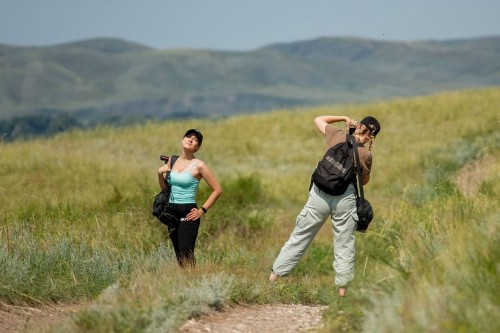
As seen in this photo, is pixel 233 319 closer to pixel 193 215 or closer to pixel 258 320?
pixel 258 320

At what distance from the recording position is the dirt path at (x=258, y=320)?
6273mm

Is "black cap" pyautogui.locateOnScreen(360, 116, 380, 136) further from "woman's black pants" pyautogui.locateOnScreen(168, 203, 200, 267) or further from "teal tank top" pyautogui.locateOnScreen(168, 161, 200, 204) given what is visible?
"woman's black pants" pyautogui.locateOnScreen(168, 203, 200, 267)

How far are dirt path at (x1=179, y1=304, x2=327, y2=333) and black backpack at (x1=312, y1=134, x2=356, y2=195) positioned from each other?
1109 mm

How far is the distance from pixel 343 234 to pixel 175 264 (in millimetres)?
1579

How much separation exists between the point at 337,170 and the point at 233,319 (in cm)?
179

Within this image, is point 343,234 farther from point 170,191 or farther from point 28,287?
point 28,287

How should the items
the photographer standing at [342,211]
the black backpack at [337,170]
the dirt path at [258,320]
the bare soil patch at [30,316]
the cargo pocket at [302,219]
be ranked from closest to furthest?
the dirt path at [258,320], the bare soil patch at [30,316], the black backpack at [337,170], the photographer standing at [342,211], the cargo pocket at [302,219]

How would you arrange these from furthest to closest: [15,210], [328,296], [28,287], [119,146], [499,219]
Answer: [119,146] → [15,210] → [328,296] → [28,287] → [499,219]

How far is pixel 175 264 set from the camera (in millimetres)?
7809

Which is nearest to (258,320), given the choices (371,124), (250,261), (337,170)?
(337,170)

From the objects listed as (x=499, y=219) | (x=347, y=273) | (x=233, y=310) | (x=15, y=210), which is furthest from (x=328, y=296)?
(x=15, y=210)

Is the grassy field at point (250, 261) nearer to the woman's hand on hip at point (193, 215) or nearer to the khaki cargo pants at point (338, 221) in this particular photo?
the khaki cargo pants at point (338, 221)

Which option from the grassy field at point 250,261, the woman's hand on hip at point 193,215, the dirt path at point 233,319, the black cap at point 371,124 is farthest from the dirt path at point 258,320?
the black cap at point 371,124

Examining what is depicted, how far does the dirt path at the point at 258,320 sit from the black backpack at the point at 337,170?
111 centimetres
